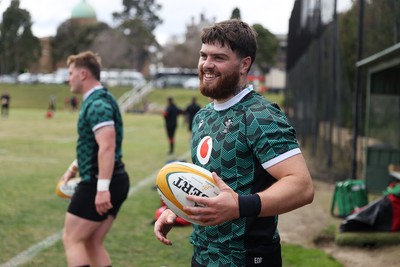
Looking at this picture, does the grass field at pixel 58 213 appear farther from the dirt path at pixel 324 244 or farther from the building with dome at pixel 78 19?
the building with dome at pixel 78 19

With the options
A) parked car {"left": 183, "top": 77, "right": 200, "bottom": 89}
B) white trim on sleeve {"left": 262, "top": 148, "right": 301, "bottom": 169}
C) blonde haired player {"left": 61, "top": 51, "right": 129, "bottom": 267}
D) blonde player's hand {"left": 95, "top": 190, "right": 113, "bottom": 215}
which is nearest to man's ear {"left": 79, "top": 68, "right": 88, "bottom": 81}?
blonde haired player {"left": 61, "top": 51, "right": 129, "bottom": 267}

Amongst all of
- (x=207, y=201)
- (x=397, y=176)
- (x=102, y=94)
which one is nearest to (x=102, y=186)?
(x=102, y=94)

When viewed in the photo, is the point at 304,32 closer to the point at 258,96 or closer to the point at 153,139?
the point at 153,139

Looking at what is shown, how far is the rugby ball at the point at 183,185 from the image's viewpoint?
2600mm

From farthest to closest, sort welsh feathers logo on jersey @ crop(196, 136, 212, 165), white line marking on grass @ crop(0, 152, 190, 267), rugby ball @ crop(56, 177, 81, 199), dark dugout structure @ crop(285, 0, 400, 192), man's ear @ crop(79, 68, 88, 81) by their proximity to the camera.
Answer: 1. dark dugout structure @ crop(285, 0, 400, 192)
2. white line marking on grass @ crop(0, 152, 190, 267)
3. rugby ball @ crop(56, 177, 81, 199)
4. man's ear @ crop(79, 68, 88, 81)
5. welsh feathers logo on jersey @ crop(196, 136, 212, 165)

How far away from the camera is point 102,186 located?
461 cm

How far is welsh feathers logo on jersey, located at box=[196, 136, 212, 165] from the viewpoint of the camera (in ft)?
9.41

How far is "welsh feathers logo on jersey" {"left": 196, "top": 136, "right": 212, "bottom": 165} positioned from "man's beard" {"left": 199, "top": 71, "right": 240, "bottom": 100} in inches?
8.8

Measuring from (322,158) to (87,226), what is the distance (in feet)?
40.3

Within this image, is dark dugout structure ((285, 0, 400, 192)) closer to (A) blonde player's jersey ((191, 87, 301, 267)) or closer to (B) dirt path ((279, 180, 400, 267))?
(B) dirt path ((279, 180, 400, 267))

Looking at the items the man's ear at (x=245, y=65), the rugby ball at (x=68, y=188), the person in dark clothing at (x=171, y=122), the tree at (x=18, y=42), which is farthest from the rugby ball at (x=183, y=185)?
the tree at (x=18, y=42)

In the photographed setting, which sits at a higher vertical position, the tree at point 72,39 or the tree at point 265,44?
the tree at point 72,39

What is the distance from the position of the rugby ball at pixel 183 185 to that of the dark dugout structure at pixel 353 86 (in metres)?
5.11

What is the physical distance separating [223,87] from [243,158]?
0.36 m
